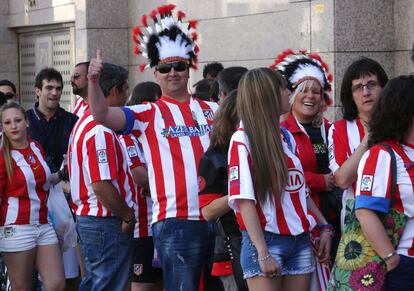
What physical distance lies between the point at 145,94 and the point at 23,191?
4.29 feet

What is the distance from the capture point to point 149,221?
24.5 feet

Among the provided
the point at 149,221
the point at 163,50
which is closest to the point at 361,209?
the point at 163,50

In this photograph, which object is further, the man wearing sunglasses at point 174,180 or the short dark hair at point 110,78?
the short dark hair at point 110,78

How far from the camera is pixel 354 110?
630 centimetres

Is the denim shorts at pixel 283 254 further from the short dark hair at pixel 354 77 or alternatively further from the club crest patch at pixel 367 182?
the short dark hair at pixel 354 77

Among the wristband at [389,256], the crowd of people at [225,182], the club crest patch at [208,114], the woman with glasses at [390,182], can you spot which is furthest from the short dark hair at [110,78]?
the wristband at [389,256]

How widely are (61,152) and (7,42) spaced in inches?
349

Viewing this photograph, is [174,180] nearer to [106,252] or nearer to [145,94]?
[106,252]

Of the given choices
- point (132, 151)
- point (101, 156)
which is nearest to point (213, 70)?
point (132, 151)

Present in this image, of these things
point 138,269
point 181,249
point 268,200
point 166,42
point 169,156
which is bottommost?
point 138,269

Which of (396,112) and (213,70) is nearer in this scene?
(396,112)

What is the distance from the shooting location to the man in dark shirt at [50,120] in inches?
371

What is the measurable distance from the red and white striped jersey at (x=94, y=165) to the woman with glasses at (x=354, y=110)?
171cm

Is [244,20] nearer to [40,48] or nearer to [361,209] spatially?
[40,48]
